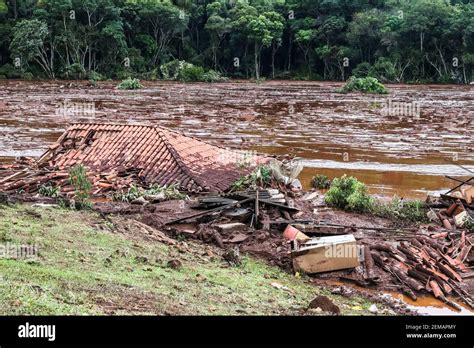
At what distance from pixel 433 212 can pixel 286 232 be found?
12.5 ft

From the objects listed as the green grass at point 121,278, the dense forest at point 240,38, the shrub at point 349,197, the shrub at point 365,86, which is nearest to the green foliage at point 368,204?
the shrub at point 349,197

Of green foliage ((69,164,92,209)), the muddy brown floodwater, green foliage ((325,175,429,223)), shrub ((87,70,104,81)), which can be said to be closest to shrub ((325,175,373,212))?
green foliage ((325,175,429,223))

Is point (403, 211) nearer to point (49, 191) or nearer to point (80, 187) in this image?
point (80, 187)

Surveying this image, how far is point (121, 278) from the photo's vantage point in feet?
23.1

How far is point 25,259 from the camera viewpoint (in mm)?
7199

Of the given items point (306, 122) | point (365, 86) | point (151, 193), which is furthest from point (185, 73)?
point (151, 193)

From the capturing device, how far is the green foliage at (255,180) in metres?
13.2

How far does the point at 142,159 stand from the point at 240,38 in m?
59.0

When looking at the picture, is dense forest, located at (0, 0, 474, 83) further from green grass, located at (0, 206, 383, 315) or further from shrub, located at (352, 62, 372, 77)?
green grass, located at (0, 206, 383, 315)

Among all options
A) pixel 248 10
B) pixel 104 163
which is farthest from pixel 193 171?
pixel 248 10

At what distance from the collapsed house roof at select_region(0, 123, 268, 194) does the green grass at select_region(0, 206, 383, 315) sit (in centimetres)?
365

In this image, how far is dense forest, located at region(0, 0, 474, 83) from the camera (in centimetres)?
6119

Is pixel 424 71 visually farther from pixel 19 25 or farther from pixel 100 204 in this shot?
pixel 100 204

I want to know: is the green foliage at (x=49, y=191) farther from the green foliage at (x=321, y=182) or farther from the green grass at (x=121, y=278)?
the green foliage at (x=321, y=182)
